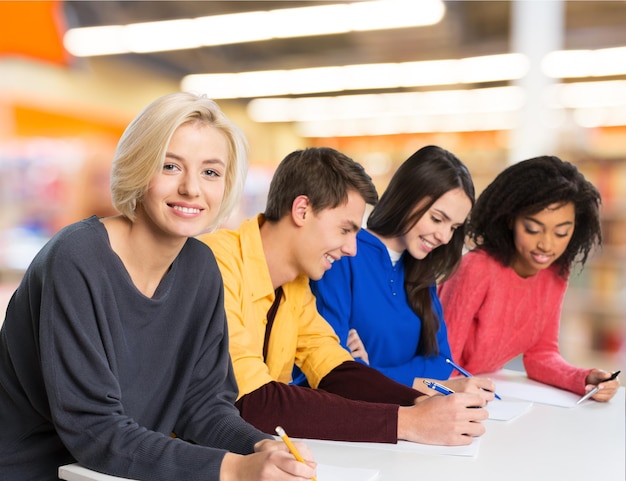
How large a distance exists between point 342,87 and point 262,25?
306 centimetres

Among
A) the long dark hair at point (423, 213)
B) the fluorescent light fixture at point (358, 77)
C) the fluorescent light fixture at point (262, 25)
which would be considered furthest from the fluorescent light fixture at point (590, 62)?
the long dark hair at point (423, 213)

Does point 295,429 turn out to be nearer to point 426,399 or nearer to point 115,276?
point 426,399

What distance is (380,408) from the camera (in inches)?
49.4

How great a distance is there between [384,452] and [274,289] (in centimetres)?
48

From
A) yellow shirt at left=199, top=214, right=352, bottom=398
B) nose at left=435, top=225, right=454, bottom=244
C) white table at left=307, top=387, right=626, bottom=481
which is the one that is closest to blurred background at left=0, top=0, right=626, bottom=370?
nose at left=435, top=225, right=454, bottom=244

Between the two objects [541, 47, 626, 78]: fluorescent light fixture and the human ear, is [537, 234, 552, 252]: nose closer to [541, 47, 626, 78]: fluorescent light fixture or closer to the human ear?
the human ear

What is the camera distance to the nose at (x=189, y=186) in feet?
3.57

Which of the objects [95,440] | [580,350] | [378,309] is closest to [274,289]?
[378,309]

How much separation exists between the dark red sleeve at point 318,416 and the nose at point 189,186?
417 millimetres

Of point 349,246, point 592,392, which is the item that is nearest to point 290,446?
point 349,246

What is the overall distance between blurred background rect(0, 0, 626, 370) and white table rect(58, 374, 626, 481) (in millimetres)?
2153

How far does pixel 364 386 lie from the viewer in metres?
1.46

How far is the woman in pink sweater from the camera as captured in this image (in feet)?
6.01

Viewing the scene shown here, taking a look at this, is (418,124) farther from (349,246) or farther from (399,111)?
(349,246)
